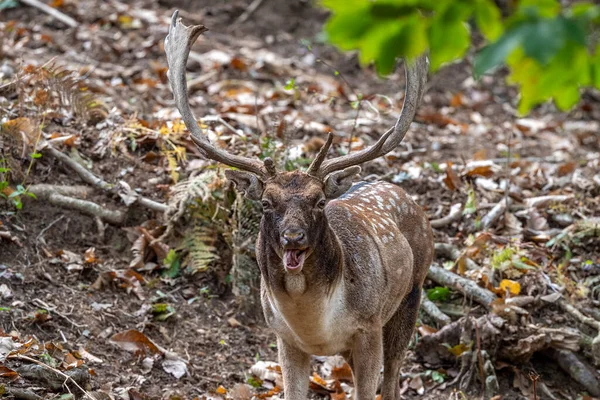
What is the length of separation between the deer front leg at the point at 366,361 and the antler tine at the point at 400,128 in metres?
1.20

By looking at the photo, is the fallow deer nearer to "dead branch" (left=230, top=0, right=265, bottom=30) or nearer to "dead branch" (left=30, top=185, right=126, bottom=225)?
"dead branch" (left=30, top=185, right=126, bottom=225)

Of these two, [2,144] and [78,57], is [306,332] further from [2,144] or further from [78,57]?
[78,57]

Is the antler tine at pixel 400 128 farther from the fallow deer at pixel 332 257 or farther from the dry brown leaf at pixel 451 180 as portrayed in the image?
the dry brown leaf at pixel 451 180

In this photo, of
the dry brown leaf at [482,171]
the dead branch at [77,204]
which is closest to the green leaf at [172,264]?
the dead branch at [77,204]

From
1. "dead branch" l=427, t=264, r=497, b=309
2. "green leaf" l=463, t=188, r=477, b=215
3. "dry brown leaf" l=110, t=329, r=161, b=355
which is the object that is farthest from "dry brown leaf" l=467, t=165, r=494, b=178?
"dry brown leaf" l=110, t=329, r=161, b=355

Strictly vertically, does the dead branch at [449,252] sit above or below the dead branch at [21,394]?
below

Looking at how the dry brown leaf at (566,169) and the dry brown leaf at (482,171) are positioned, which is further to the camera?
the dry brown leaf at (566,169)

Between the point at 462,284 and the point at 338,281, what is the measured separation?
101 inches

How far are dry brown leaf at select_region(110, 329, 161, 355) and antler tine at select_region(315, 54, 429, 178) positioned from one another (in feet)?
7.60

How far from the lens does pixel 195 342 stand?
802 centimetres

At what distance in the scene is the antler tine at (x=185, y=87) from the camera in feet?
21.4

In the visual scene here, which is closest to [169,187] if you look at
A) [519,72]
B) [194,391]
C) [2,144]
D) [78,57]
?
[2,144]

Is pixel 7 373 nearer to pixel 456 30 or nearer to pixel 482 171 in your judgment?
pixel 456 30

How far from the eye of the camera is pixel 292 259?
5.72m
